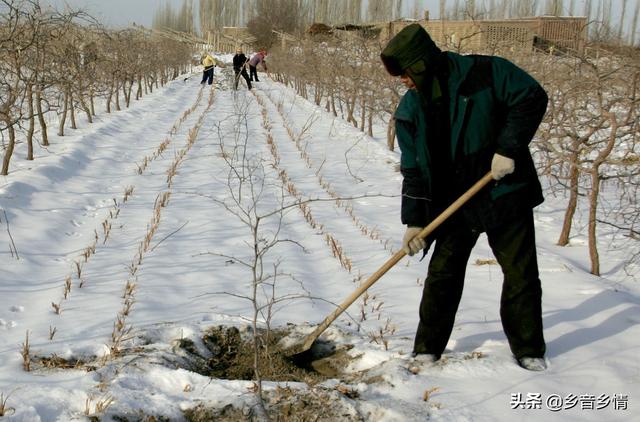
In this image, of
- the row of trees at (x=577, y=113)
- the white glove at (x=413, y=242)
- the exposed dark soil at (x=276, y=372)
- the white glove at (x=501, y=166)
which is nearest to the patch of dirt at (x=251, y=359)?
the exposed dark soil at (x=276, y=372)

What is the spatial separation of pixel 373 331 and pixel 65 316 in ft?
6.18

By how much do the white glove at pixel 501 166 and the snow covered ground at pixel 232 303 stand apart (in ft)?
→ 3.17

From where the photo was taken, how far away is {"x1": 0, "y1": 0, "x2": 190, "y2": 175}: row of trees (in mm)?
8084

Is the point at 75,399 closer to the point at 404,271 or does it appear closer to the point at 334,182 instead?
the point at 404,271

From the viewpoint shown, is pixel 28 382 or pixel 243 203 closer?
pixel 28 382

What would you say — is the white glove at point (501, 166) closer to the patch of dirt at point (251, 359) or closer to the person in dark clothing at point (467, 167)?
the person in dark clothing at point (467, 167)

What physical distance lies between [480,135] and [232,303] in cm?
204

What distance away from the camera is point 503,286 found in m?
3.02

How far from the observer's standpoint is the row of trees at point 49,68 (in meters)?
8.08

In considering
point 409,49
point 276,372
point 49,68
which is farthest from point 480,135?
point 49,68

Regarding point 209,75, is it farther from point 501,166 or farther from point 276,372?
point 501,166

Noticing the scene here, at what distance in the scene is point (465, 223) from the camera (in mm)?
3016

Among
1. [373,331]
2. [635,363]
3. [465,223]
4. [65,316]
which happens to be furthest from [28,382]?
[635,363]

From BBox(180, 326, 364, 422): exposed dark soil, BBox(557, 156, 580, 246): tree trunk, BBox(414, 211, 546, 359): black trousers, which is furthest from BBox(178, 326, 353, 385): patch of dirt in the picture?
BBox(557, 156, 580, 246): tree trunk
